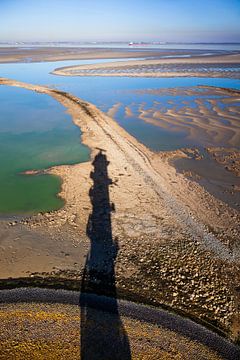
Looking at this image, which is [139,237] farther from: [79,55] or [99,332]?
[79,55]

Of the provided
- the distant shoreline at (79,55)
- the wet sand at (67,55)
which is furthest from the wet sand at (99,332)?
the wet sand at (67,55)

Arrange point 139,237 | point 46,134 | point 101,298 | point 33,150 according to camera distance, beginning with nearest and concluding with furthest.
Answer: point 101,298, point 139,237, point 33,150, point 46,134

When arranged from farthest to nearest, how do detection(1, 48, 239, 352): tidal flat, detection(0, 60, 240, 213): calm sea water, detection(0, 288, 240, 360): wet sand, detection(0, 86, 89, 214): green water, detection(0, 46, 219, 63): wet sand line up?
1. detection(0, 46, 219, 63): wet sand
2. detection(0, 60, 240, 213): calm sea water
3. detection(0, 86, 89, 214): green water
4. detection(1, 48, 239, 352): tidal flat
5. detection(0, 288, 240, 360): wet sand

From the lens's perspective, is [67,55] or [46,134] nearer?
[46,134]

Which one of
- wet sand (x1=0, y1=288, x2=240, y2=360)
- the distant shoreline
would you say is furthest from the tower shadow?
the distant shoreline

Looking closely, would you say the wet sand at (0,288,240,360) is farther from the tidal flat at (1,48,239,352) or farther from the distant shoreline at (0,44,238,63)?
the distant shoreline at (0,44,238,63)

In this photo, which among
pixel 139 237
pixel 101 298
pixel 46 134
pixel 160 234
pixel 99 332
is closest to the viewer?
pixel 99 332

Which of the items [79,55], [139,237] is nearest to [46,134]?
[139,237]
